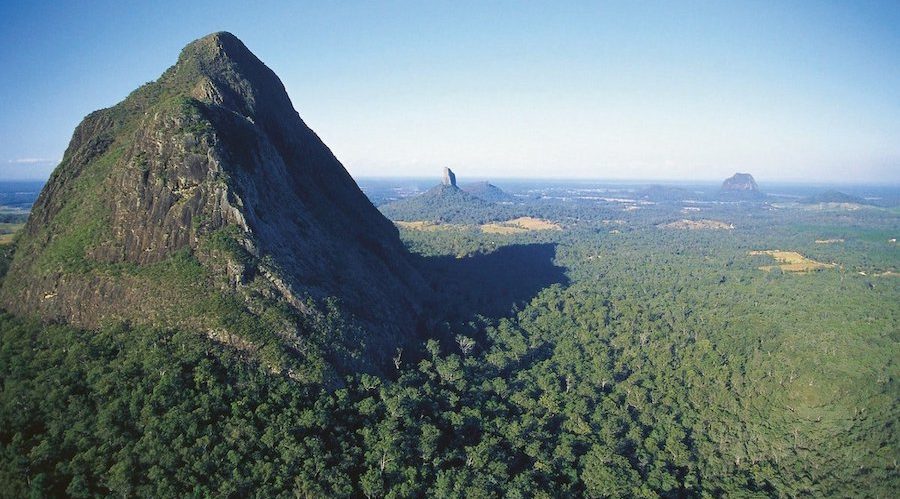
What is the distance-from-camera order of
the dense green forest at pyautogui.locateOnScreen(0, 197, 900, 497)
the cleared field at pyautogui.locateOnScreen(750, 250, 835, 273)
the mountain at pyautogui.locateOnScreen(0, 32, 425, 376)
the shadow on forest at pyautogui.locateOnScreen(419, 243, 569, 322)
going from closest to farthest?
1. the dense green forest at pyautogui.locateOnScreen(0, 197, 900, 497)
2. the mountain at pyautogui.locateOnScreen(0, 32, 425, 376)
3. the shadow on forest at pyautogui.locateOnScreen(419, 243, 569, 322)
4. the cleared field at pyautogui.locateOnScreen(750, 250, 835, 273)

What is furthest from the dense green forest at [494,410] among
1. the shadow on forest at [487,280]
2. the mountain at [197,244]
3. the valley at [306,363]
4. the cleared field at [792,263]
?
the cleared field at [792,263]

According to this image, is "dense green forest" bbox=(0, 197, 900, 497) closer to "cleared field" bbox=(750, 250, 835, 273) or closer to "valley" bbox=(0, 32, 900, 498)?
"valley" bbox=(0, 32, 900, 498)

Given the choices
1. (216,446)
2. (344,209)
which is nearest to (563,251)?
(344,209)

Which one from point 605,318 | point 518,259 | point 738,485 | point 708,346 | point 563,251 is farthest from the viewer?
point 563,251

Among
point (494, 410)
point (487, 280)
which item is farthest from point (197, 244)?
point (487, 280)

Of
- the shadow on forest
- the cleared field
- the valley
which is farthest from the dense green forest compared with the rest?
the cleared field

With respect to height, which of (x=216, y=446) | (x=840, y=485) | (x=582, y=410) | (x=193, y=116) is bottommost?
(x=840, y=485)

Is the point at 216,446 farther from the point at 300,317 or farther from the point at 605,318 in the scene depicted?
the point at 605,318
